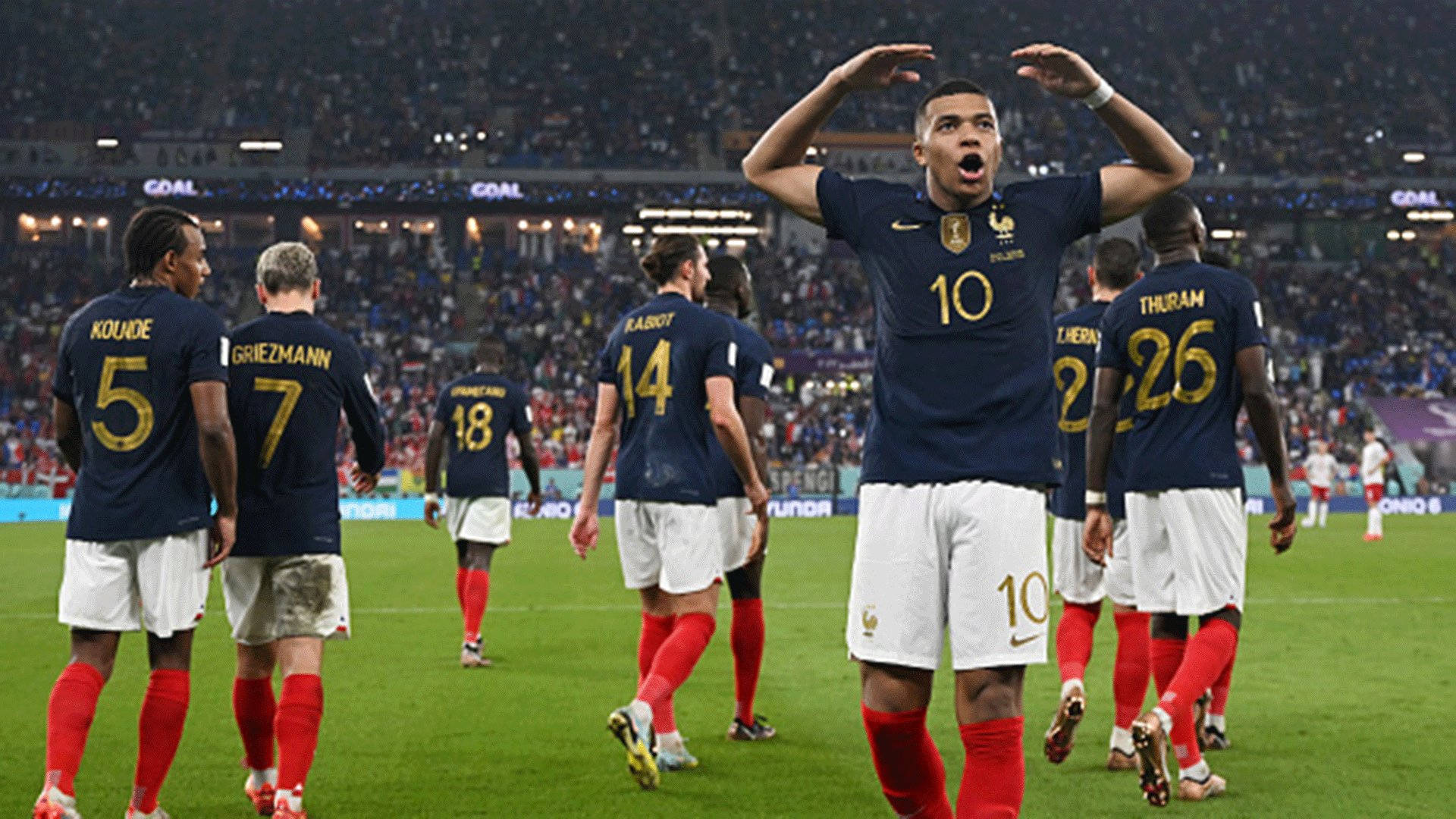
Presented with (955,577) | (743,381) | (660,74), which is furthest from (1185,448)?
(660,74)

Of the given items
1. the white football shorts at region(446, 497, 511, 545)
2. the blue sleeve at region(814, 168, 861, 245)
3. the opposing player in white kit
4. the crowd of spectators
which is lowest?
the opposing player in white kit

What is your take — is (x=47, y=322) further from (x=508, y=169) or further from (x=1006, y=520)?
(x=1006, y=520)

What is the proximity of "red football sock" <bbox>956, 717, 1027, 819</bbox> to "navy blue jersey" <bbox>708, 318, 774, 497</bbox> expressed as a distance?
3788mm

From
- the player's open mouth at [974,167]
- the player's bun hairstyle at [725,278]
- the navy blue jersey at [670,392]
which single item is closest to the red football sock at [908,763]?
the player's open mouth at [974,167]

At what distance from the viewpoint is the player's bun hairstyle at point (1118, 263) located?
7.58 m

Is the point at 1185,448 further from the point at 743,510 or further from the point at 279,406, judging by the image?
the point at 279,406

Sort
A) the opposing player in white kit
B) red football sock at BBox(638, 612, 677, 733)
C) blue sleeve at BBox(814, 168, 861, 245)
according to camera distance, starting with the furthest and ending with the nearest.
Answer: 1. the opposing player in white kit
2. red football sock at BBox(638, 612, 677, 733)
3. blue sleeve at BBox(814, 168, 861, 245)

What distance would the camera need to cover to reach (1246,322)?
6.36m

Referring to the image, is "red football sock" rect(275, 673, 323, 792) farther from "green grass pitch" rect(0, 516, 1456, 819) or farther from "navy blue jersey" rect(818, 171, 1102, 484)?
"navy blue jersey" rect(818, 171, 1102, 484)

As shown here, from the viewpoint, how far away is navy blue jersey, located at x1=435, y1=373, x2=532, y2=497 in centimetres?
1193

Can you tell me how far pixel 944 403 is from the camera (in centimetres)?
420

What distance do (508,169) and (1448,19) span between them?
→ 40.4m

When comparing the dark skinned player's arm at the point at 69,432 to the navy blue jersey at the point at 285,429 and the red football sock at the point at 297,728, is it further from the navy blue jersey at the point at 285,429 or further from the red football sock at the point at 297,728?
the red football sock at the point at 297,728

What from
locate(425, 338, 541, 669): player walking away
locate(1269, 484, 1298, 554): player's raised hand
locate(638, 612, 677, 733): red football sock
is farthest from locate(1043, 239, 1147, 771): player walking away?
locate(425, 338, 541, 669): player walking away
